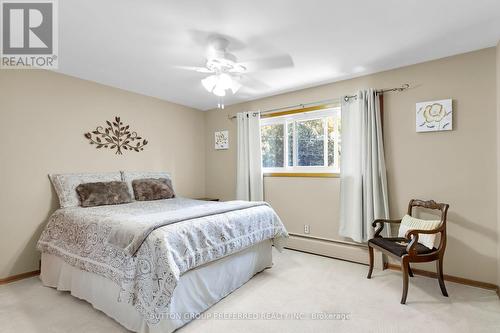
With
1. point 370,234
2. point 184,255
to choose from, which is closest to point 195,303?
point 184,255

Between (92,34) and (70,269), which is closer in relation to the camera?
(92,34)

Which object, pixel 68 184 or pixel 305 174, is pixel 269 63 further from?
pixel 68 184

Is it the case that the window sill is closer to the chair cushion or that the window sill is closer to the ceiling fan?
the chair cushion

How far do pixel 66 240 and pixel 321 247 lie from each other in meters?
3.02

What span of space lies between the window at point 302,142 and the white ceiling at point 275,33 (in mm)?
732

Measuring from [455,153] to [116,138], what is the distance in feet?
13.9

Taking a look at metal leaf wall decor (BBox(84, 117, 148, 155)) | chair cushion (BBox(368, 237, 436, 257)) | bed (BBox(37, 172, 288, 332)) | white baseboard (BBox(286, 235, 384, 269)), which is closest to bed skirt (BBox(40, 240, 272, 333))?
bed (BBox(37, 172, 288, 332))

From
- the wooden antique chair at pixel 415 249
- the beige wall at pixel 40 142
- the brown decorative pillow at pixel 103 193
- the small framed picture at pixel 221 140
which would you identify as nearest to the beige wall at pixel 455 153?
the wooden antique chair at pixel 415 249

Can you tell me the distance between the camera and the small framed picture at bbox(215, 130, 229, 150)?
4.58 meters

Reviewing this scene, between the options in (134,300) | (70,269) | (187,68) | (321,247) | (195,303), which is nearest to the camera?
(134,300)

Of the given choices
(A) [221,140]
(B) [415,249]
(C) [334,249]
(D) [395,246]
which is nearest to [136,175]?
(A) [221,140]

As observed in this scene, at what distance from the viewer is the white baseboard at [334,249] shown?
311 centimetres

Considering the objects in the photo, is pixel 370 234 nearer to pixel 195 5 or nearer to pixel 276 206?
pixel 276 206

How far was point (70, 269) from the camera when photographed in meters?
2.35
